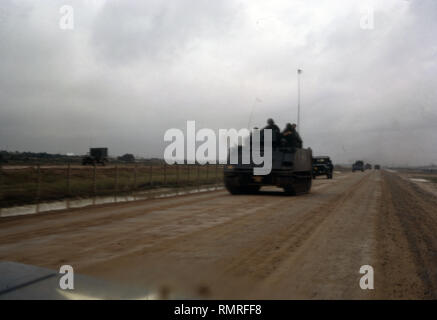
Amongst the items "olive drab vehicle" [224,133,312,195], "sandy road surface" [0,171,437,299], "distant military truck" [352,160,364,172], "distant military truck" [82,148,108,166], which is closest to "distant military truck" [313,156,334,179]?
"olive drab vehicle" [224,133,312,195]

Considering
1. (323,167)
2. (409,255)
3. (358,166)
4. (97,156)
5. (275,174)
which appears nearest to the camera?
(409,255)

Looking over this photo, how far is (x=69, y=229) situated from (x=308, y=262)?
5.27 metres

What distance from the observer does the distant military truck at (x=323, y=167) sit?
42.8 m

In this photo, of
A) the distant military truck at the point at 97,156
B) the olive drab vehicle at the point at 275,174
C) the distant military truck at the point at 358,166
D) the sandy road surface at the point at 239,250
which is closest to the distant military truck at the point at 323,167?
the olive drab vehicle at the point at 275,174

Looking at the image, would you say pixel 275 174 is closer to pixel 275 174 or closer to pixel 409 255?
pixel 275 174

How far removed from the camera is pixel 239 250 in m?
6.45

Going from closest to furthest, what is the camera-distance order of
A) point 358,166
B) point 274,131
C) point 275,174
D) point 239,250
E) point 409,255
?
point 409,255, point 239,250, point 275,174, point 274,131, point 358,166

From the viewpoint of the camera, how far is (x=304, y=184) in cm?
1950

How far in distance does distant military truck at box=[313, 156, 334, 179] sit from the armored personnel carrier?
25.3 meters

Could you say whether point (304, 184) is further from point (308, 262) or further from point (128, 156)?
point (128, 156)

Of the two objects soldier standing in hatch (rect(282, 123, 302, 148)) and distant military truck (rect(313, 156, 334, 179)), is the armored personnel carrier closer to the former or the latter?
soldier standing in hatch (rect(282, 123, 302, 148))

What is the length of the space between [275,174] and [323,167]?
27.4 m

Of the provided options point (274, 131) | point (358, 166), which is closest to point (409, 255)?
point (274, 131)

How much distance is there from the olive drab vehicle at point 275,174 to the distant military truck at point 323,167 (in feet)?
82.8
